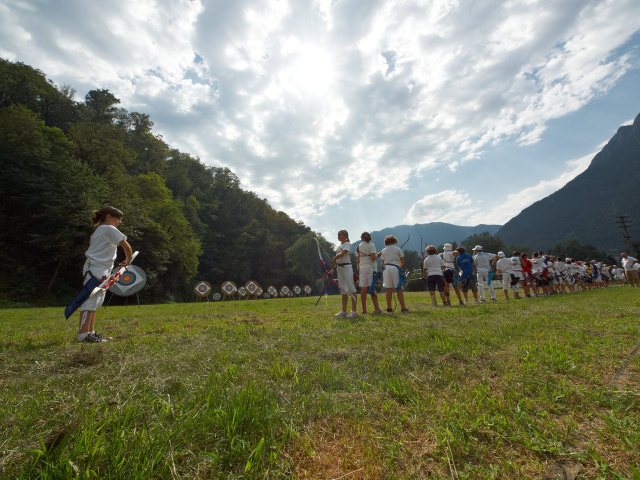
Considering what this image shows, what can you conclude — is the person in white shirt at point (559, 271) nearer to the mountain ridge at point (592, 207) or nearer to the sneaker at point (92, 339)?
the sneaker at point (92, 339)

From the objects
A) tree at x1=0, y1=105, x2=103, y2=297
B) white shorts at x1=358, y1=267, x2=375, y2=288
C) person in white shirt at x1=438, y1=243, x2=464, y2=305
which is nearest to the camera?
white shorts at x1=358, y1=267, x2=375, y2=288

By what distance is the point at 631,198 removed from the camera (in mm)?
144375

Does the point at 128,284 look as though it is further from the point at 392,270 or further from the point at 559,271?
the point at 559,271

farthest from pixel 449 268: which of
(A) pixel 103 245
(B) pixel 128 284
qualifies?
(B) pixel 128 284

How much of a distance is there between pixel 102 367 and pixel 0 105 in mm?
52367

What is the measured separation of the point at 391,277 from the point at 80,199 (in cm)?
3010

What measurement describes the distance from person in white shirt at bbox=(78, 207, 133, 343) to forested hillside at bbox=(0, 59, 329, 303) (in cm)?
2600

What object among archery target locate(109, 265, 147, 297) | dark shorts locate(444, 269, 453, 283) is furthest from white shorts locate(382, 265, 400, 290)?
archery target locate(109, 265, 147, 297)

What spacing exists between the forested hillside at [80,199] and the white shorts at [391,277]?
93.2ft

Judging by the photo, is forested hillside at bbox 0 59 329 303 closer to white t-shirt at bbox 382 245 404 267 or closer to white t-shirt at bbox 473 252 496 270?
white t-shirt at bbox 382 245 404 267

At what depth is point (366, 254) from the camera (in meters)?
8.46

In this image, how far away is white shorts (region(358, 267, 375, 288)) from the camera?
826 centimetres

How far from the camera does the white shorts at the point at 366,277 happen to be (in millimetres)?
8259

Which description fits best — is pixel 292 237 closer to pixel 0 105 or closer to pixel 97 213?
pixel 0 105
